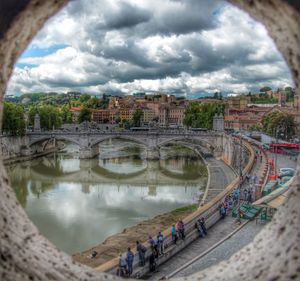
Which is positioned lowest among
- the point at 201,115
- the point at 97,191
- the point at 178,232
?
the point at 97,191

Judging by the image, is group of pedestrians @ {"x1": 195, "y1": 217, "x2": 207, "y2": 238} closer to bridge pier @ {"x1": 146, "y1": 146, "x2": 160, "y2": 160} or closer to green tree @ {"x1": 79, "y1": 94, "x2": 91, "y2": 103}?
bridge pier @ {"x1": 146, "y1": 146, "x2": 160, "y2": 160}

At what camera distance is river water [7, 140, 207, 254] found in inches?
623

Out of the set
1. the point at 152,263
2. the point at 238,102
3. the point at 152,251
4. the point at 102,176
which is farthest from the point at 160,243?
the point at 238,102

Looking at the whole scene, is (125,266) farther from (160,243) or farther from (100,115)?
(100,115)

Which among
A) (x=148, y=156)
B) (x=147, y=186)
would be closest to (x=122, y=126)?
(x=148, y=156)

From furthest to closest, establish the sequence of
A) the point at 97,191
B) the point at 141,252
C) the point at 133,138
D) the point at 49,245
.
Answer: the point at 133,138
the point at 97,191
the point at 141,252
the point at 49,245

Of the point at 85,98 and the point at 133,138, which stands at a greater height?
the point at 85,98

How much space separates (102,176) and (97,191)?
5.17 meters

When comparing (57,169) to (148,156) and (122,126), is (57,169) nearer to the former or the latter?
(148,156)

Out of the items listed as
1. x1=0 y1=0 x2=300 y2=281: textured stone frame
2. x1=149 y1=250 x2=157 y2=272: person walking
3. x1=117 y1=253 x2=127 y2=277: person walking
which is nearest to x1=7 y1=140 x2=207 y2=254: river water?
x1=149 y1=250 x2=157 y2=272: person walking

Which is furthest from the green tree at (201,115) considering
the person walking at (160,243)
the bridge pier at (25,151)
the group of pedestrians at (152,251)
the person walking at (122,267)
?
the person walking at (122,267)

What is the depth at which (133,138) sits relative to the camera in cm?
3866

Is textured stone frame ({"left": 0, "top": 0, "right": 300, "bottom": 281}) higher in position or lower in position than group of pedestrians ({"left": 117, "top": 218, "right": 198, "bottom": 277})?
higher

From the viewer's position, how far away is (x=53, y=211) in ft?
59.9
